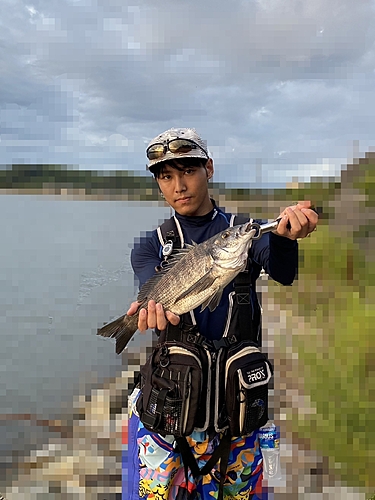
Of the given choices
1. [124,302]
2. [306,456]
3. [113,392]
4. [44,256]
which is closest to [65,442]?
[113,392]

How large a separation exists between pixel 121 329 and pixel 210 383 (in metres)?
0.63

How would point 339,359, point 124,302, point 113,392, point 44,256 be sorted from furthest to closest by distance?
point 44,256, point 124,302, point 113,392, point 339,359

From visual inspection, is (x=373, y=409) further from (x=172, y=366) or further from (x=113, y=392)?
(x=113, y=392)

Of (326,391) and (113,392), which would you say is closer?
(326,391)

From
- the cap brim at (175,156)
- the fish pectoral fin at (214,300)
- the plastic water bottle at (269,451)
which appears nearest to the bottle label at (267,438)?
the plastic water bottle at (269,451)

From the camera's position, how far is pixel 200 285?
246cm

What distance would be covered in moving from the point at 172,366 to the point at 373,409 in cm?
315

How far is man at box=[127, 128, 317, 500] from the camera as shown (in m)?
2.46

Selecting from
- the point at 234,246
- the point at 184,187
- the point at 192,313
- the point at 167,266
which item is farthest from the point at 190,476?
the point at 184,187

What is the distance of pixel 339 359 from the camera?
5648mm

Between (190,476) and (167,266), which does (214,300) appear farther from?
(190,476)

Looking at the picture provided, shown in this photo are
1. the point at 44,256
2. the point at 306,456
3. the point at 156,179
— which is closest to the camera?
the point at 156,179

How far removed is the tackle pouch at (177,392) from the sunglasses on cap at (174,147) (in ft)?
3.63

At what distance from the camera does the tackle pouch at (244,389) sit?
2.41 meters
